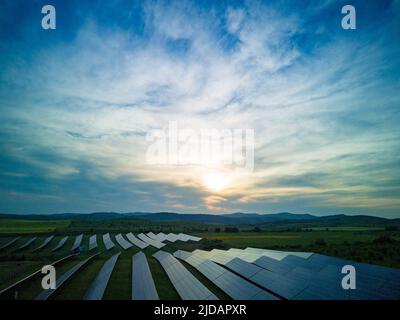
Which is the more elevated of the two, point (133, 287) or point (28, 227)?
point (133, 287)

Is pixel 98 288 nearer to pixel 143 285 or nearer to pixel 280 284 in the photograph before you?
pixel 143 285

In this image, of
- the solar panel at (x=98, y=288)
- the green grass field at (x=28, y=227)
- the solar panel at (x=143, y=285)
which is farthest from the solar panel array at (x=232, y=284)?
the green grass field at (x=28, y=227)

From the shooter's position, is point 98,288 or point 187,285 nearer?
point 187,285

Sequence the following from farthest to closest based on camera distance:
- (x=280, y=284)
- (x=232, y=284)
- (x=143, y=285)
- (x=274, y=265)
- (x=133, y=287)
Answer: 1. (x=274, y=265)
2. (x=143, y=285)
3. (x=133, y=287)
4. (x=232, y=284)
5. (x=280, y=284)

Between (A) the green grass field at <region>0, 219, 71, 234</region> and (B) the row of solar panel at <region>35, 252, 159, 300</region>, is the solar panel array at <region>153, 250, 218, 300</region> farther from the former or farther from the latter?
(A) the green grass field at <region>0, 219, 71, 234</region>

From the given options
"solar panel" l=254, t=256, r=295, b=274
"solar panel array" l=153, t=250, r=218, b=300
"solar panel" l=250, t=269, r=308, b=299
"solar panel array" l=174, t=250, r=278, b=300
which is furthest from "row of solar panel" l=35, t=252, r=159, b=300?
"solar panel" l=254, t=256, r=295, b=274

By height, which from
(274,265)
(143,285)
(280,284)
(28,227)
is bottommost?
(28,227)

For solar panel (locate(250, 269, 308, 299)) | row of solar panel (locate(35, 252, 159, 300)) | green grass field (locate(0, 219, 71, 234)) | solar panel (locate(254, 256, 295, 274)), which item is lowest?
green grass field (locate(0, 219, 71, 234))

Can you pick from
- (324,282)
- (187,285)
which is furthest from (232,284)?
(324,282)
